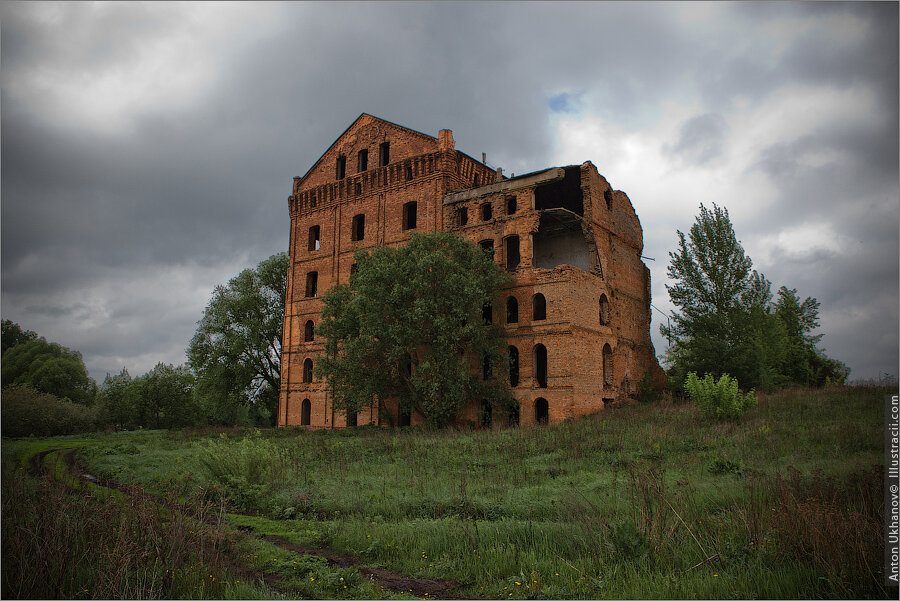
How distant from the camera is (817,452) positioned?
13.1 meters

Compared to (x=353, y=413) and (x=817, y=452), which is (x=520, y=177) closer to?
(x=353, y=413)

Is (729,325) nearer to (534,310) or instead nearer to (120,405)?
(534,310)

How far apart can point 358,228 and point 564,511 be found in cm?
2579

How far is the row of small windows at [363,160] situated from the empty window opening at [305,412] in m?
12.8

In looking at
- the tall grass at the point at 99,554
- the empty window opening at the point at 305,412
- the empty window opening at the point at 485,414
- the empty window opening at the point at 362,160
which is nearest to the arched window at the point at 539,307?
the empty window opening at the point at 485,414

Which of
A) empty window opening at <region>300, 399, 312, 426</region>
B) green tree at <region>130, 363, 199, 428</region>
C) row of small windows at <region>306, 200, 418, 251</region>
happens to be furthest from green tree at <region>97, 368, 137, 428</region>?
row of small windows at <region>306, 200, 418, 251</region>

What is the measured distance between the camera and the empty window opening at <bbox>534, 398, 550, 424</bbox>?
2468cm

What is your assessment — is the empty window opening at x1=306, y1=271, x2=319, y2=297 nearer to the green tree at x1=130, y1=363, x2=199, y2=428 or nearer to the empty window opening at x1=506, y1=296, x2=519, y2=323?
the empty window opening at x1=506, y1=296, x2=519, y2=323

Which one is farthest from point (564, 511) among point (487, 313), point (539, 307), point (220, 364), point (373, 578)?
point (220, 364)

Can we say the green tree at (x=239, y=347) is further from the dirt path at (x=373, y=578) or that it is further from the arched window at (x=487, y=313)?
the dirt path at (x=373, y=578)

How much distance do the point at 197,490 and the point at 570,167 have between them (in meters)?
21.5

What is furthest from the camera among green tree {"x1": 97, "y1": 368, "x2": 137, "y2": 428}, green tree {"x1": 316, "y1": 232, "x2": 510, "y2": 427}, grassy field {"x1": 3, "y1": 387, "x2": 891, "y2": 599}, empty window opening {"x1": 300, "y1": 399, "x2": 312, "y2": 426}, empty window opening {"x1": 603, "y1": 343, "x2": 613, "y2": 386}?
green tree {"x1": 97, "y1": 368, "x2": 137, "y2": 428}

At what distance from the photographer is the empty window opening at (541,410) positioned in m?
24.7

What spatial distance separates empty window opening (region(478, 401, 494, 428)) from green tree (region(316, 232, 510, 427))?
0.14 metres
